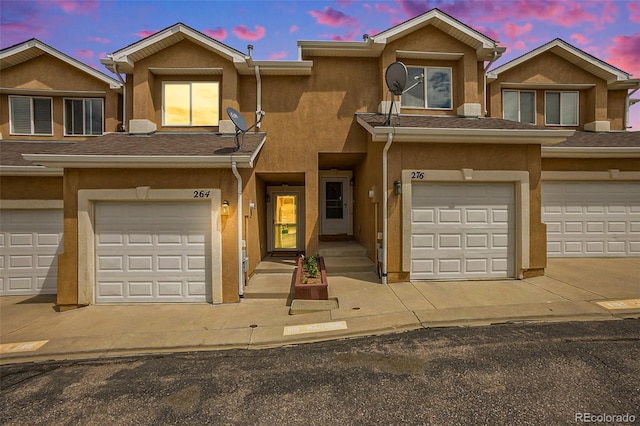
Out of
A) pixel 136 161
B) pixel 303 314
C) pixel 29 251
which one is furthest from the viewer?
pixel 29 251

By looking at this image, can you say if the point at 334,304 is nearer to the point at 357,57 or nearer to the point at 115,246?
the point at 115,246

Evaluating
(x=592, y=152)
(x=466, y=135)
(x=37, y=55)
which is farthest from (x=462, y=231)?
(x=37, y=55)

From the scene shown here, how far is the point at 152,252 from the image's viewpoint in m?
7.15

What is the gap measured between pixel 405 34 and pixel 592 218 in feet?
29.9

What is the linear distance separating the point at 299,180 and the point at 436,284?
5910mm

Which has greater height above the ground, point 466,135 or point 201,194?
point 466,135

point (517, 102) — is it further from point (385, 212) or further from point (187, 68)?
point (187, 68)

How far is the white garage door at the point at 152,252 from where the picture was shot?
714 cm

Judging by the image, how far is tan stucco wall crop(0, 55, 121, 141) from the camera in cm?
1038

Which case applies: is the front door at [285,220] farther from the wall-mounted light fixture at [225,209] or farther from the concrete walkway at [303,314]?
the wall-mounted light fixture at [225,209]

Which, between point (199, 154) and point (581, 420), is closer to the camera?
point (581, 420)

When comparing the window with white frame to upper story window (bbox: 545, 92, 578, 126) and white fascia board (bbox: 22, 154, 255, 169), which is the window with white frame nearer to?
upper story window (bbox: 545, 92, 578, 126)

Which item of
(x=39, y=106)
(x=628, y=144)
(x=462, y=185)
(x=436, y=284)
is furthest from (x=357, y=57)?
(x=39, y=106)

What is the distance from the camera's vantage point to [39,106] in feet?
34.6
